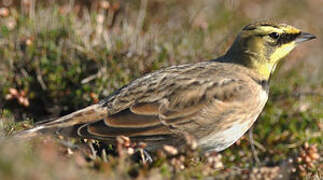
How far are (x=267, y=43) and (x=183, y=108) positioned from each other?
122cm

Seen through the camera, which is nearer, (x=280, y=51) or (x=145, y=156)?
(x=145, y=156)

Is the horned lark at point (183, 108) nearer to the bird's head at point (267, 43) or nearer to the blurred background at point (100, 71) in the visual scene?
the bird's head at point (267, 43)

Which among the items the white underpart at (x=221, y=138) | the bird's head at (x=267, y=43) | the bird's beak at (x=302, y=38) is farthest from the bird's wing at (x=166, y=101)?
the bird's beak at (x=302, y=38)

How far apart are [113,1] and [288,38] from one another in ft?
14.2

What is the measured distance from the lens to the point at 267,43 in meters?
4.82

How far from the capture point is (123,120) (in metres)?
4.07

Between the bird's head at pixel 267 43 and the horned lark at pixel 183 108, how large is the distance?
0.01 m

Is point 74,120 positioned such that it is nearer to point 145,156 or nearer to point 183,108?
point 145,156


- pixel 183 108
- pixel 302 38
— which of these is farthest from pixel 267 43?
pixel 183 108

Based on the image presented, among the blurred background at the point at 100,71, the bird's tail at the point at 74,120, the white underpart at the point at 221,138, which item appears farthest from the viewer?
the blurred background at the point at 100,71

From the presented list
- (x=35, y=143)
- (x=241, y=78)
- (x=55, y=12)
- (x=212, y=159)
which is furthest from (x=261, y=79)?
(x=55, y=12)

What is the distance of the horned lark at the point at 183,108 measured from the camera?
4.06 m

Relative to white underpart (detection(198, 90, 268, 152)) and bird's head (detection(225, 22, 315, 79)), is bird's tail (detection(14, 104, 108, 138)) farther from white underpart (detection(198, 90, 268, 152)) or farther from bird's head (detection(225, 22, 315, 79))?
bird's head (detection(225, 22, 315, 79))

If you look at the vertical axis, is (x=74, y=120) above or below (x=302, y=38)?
below
